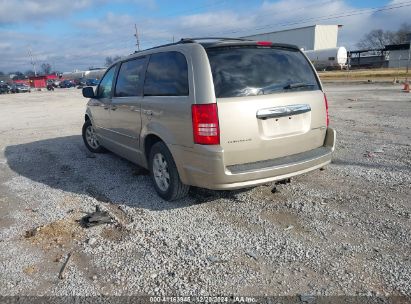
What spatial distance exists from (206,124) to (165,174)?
1179 millimetres

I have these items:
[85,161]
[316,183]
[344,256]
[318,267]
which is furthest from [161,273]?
[85,161]

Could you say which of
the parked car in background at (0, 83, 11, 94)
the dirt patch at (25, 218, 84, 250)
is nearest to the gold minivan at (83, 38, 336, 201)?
the dirt patch at (25, 218, 84, 250)

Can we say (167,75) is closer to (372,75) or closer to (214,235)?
(214,235)

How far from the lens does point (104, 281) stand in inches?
117

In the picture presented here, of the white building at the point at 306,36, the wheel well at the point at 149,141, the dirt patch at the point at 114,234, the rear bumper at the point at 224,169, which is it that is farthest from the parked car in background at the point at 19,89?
the rear bumper at the point at 224,169

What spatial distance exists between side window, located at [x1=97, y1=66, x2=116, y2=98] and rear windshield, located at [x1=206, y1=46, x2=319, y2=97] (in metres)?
2.78

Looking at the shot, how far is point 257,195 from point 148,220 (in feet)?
4.90

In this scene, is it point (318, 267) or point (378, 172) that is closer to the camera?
point (318, 267)

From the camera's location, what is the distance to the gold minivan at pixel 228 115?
362cm

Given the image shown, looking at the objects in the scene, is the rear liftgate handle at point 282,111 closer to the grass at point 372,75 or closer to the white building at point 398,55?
the grass at point 372,75

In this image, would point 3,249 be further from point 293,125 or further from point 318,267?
point 293,125

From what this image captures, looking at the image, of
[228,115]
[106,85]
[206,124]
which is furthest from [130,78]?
[228,115]

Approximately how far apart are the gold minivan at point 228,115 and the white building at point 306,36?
245 feet

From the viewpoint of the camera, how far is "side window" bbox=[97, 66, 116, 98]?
598 centimetres
